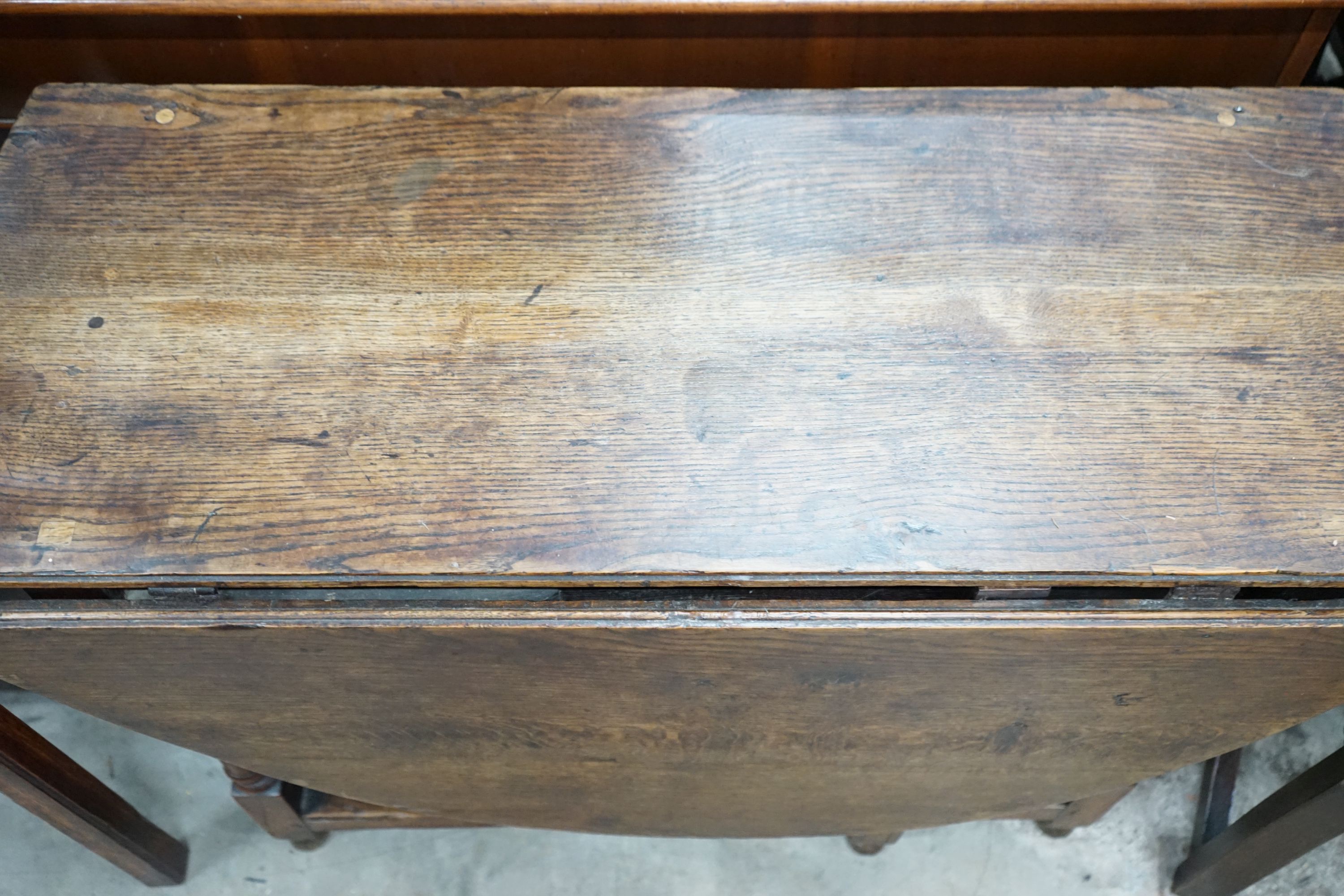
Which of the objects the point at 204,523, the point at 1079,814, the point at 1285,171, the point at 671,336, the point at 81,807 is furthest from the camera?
the point at 1079,814

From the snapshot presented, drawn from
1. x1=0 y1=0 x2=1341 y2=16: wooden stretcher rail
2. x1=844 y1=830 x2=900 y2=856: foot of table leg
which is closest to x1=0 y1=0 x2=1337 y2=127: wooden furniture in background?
x1=0 y1=0 x2=1341 y2=16: wooden stretcher rail

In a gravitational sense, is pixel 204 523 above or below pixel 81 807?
above

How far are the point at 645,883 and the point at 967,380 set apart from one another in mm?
925

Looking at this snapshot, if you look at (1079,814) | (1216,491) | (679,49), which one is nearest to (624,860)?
(1079,814)

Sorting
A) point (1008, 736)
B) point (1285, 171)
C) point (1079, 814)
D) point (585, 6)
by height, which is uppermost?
point (585, 6)

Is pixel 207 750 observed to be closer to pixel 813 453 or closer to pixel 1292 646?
pixel 813 453

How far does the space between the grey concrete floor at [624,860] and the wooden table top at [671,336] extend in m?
0.83

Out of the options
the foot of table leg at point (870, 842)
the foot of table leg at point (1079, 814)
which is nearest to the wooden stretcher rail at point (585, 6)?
the foot of table leg at point (1079, 814)

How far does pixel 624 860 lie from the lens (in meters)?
1.49

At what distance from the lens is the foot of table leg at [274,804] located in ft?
4.27

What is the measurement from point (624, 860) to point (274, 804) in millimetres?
493

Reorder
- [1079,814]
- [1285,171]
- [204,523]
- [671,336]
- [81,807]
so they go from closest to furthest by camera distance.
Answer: [204,523] < [671,336] < [1285,171] < [81,807] < [1079,814]

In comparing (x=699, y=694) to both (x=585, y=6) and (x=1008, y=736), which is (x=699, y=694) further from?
(x=585, y=6)

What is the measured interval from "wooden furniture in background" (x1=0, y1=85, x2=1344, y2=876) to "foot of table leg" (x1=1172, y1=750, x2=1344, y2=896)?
0.80 ft
